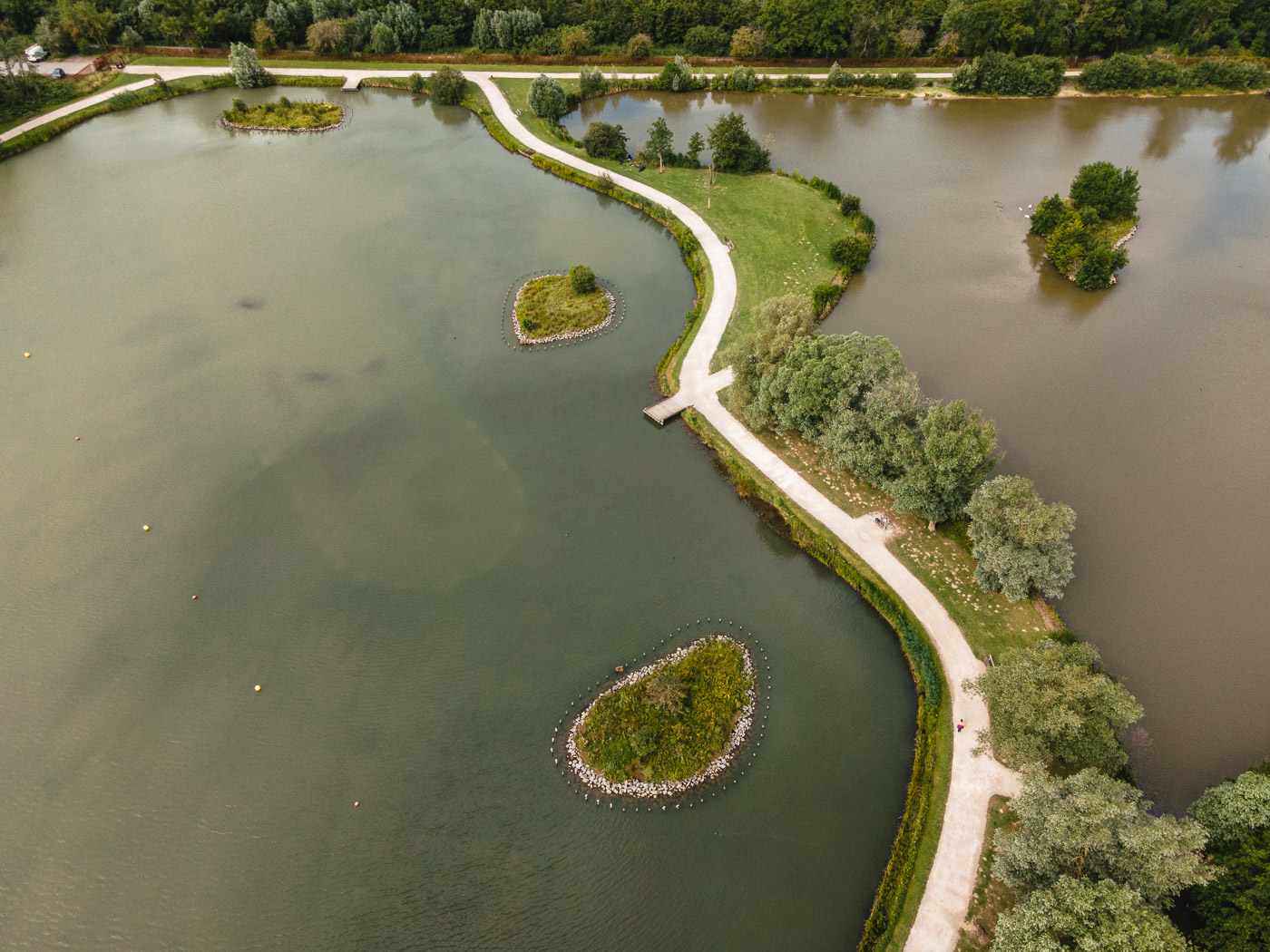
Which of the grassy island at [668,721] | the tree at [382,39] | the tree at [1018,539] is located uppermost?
the tree at [382,39]

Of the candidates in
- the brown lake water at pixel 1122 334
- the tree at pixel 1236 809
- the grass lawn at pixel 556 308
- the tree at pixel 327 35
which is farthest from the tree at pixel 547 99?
the tree at pixel 1236 809

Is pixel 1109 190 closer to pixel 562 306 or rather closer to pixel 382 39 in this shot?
pixel 562 306

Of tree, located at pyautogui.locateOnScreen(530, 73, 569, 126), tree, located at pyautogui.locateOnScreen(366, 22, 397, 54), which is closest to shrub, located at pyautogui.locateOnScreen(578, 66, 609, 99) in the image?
tree, located at pyautogui.locateOnScreen(530, 73, 569, 126)

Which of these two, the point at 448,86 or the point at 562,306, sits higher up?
the point at 448,86

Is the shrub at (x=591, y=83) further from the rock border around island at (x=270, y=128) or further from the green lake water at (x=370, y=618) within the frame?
the green lake water at (x=370, y=618)

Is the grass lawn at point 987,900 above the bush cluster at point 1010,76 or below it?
below

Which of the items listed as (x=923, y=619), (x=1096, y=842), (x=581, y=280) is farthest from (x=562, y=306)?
(x=1096, y=842)
